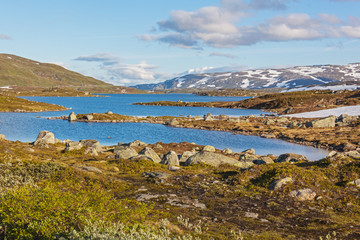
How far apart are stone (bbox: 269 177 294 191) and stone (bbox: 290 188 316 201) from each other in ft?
3.55

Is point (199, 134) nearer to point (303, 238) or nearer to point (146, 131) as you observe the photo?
point (146, 131)

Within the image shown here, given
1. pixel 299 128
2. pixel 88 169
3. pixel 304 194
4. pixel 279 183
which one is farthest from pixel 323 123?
pixel 88 169

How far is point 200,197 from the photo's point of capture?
20.7 meters

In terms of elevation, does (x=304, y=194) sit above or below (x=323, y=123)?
above

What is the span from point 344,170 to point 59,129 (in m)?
78.4

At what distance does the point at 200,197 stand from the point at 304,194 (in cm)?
733

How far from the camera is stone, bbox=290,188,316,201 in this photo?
20.5m

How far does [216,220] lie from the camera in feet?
54.1

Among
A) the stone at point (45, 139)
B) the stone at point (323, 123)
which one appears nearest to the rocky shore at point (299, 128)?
the stone at point (323, 123)

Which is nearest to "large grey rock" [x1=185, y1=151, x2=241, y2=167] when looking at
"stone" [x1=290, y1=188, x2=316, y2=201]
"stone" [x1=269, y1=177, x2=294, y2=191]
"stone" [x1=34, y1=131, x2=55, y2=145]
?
"stone" [x1=269, y1=177, x2=294, y2=191]

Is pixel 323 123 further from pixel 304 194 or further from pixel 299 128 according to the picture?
pixel 304 194

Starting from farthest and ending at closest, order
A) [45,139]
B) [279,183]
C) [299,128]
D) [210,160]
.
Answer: [299,128] < [45,139] < [210,160] < [279,183]

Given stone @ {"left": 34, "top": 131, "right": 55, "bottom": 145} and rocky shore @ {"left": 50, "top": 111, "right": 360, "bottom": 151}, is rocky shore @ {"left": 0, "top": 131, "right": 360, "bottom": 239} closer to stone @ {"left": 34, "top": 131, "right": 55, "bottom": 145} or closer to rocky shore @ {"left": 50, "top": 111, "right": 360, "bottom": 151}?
stone @ {"left": 34, "top": 131, "right": 55, "bottom": 145}

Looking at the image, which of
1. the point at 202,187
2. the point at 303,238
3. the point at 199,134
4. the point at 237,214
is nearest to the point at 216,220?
the point at 237,214
